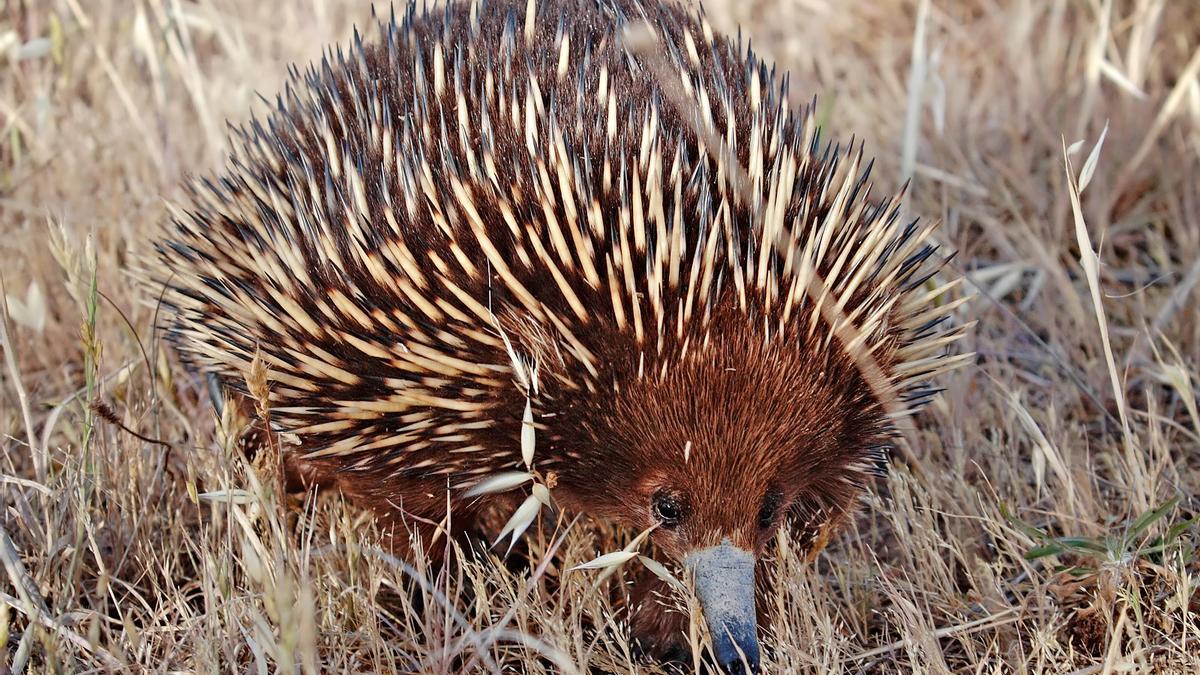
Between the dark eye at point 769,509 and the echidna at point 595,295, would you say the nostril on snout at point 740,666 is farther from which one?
the dark eye at point 769,509

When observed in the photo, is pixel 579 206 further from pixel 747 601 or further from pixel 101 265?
pixel 101 265

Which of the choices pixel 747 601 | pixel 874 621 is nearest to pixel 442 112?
pixel 747 601

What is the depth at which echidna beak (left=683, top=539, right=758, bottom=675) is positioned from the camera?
1886 millimetres

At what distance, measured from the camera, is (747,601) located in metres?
1.92

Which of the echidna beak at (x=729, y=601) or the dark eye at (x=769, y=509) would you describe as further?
the dark eye at (x=769, y=509)

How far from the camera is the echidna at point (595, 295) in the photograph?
191 cm

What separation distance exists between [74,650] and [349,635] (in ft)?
1.49

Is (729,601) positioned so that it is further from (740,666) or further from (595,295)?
(595,295)

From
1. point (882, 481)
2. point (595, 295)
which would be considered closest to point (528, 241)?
point (595, 295)

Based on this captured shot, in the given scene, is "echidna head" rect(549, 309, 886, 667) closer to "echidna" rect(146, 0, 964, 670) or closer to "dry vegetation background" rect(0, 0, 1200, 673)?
"echidna" rect(146, 0, 964, 670)

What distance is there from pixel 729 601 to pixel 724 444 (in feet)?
0.78

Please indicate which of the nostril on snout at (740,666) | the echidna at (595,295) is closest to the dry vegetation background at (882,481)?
the nostril on snout at (740,666)

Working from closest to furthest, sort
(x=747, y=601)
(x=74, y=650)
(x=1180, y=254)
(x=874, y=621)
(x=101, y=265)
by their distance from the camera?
(x=747, y=601) → (x=74, y=650) → (x=874, y=621) → (x=101, y=265) → (x=1180, y=254)

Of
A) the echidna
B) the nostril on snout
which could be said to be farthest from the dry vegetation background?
Answer: the echidna
